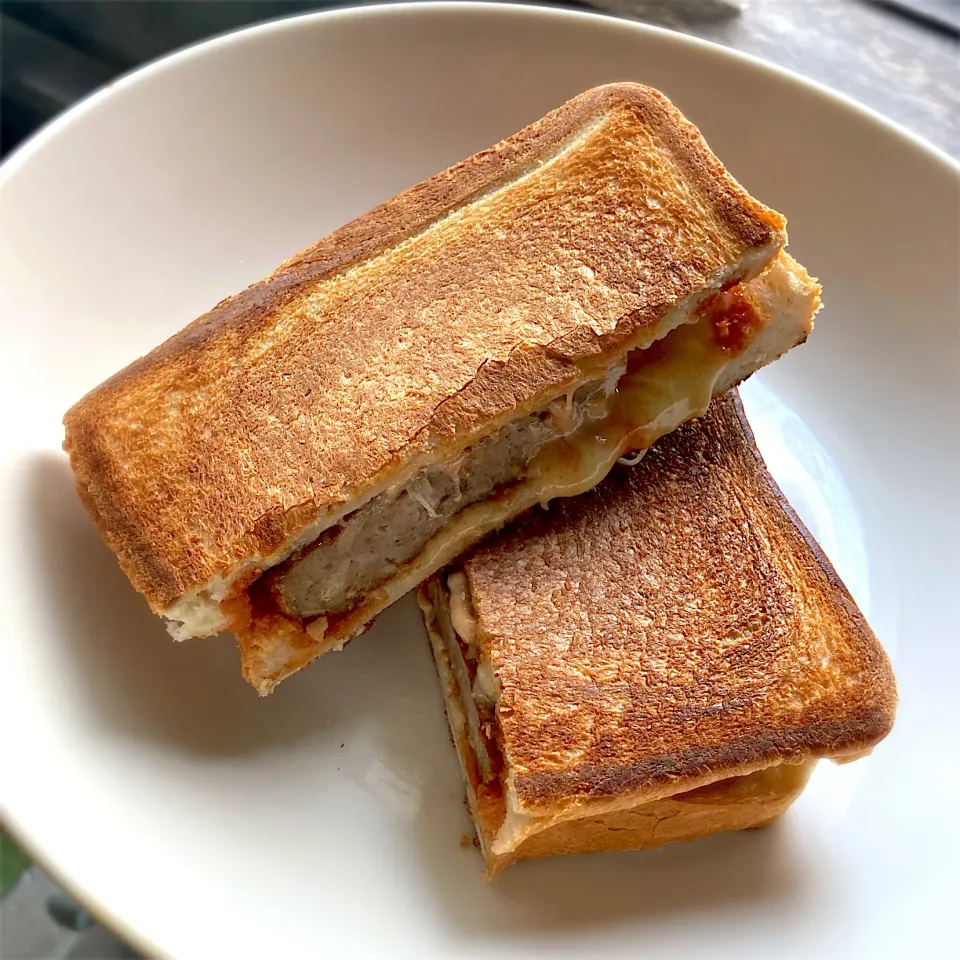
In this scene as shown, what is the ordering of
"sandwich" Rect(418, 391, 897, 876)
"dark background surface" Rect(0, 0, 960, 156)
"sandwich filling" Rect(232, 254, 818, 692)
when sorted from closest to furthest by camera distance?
"sandwich" Rect(418, 391, 897, 876) < "sandwich filling" Rect(232, 254, 818, 692) < "dark background surface" Rect(0, 0, 960, 156)

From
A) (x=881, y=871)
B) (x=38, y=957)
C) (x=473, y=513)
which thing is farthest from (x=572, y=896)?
(x=38, y=957)

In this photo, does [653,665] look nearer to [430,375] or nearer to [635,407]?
[635,407]

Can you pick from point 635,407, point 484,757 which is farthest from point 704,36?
point 484,757

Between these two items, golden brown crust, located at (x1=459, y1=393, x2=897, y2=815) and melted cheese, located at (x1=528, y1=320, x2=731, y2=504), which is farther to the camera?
melted cheese, located at (x1=528, y1=320, x2=731, y2=504)

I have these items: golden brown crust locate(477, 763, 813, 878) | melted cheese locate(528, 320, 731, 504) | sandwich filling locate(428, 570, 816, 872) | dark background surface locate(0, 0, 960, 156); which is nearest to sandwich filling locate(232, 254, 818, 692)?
melted cheese locate(528, 320, 731, 504)

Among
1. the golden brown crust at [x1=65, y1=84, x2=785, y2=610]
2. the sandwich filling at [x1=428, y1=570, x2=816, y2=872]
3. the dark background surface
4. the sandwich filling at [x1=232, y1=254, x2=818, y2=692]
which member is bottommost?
the sandwich filling at [x1=428, y1=570, x2=816, y2=872]

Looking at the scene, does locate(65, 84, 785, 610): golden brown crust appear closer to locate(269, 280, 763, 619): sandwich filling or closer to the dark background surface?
locate(269, 280, 763, 619): sandwich filling

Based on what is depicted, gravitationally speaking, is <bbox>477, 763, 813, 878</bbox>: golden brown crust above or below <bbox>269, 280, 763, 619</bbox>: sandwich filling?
below
